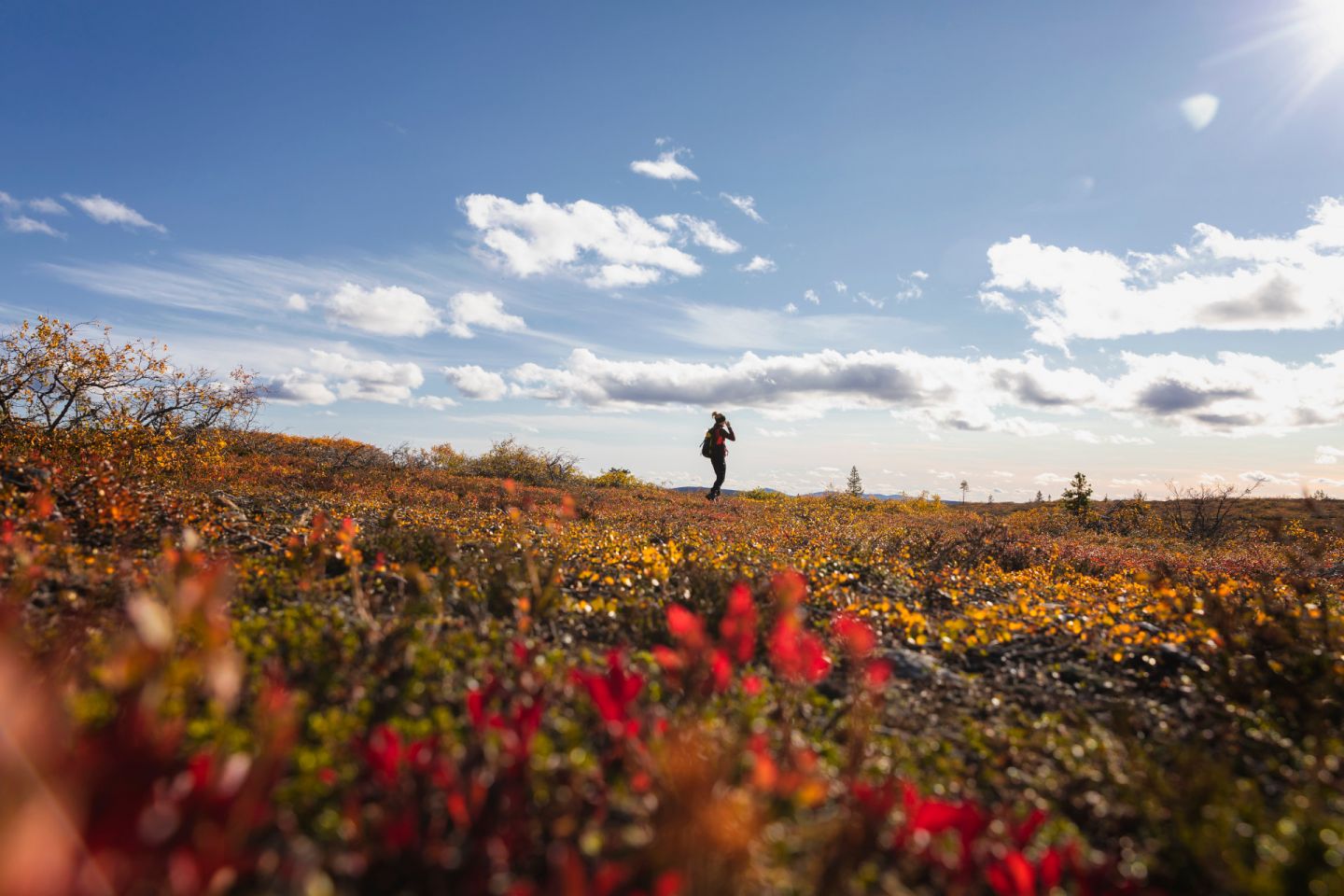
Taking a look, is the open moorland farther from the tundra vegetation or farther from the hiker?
the hiker

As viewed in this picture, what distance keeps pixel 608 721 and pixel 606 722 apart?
24.8 inches

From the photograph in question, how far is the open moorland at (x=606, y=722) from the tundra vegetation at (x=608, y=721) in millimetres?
20

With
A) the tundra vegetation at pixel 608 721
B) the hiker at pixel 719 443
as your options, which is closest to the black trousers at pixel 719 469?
the hiker at pixel 719 443

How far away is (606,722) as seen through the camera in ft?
11.8

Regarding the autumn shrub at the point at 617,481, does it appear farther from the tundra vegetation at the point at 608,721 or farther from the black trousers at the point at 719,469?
the tundra vegetation at the point at 608,721

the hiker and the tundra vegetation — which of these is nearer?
the tundra vegetation

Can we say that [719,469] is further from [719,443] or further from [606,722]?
[606,722]

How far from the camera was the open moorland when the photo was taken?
242cm

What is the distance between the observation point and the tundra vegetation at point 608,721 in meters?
2.42

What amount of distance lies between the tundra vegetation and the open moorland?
0.8 inches

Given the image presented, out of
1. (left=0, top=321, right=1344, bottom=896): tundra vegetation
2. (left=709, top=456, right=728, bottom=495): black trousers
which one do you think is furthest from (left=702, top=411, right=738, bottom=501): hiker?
(left=0, top=321, right=1344, bottom=896): tundra vegetation

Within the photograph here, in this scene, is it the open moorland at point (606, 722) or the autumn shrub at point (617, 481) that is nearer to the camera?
the open moorland at point (606, 722)

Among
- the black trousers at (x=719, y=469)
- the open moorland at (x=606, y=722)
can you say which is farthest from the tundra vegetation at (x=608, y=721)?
the black trousers at (x=719, y=469)

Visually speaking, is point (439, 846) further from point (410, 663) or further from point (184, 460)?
point (184, 460)
